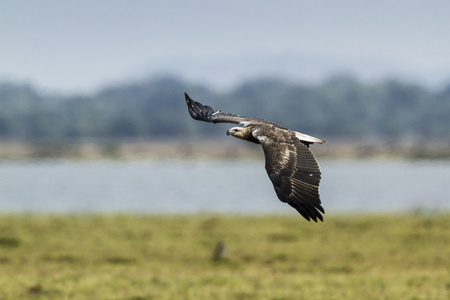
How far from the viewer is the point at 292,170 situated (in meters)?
7.46

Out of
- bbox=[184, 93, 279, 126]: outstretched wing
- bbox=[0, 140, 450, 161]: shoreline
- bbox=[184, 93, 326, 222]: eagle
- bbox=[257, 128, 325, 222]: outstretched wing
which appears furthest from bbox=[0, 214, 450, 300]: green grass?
bbox=[0, 140, 450, 161]: shoreline

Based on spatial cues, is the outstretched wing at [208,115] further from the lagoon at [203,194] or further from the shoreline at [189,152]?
the shoreline at [189,152]

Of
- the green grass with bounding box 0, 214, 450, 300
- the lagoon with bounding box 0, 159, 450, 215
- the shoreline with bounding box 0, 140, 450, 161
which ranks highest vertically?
the shoreline with bounding box 0, 140, 450, 161

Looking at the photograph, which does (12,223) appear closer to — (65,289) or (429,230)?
(65,289)

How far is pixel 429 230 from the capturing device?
29359 mm

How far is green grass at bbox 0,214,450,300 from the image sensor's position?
17.5 metres

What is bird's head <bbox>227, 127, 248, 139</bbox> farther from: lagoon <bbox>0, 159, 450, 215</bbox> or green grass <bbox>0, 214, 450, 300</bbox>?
lagoon <bbox>0, 159, 450, 215</bbox>

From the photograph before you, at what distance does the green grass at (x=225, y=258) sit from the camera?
17.5 meters

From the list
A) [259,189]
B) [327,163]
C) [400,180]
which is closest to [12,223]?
[259,189]

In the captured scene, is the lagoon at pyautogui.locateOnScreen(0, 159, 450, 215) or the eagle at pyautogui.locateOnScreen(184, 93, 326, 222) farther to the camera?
the lagoon at pyautogui.locateOnScreen(0, 159, 450, 215)

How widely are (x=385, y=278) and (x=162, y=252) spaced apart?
9418mm

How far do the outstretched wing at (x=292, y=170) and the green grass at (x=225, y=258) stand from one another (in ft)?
31.4

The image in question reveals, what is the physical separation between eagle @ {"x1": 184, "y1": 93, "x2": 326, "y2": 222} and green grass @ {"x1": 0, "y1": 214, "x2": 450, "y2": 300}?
9.32m

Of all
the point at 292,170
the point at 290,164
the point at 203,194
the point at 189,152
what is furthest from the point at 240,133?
the point at 189,152
